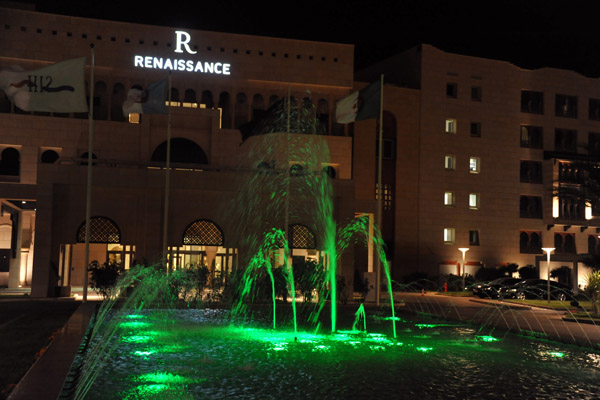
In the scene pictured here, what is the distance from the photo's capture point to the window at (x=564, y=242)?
56834mm

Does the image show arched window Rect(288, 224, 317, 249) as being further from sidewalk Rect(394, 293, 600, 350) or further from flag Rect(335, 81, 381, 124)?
flag Rect(335, 81, 381, 124)

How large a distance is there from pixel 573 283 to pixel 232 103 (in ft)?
106

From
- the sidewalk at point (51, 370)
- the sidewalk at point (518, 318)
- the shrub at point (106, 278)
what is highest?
the shrub at point (106, 278)

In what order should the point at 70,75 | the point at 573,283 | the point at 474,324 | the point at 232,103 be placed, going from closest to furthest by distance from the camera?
the point at 474,324 < the point at 70,75 < the point at 232,103 < the point at 573,283

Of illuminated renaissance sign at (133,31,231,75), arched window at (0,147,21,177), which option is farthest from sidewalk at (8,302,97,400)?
Answer: illuminated renaissance sign at (133,31,231,75)

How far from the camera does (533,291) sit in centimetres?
4150

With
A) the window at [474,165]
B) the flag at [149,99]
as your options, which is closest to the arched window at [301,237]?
the flag at [149,99]

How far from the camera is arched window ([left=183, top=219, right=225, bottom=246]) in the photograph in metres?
38.3

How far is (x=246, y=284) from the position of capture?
30.7m

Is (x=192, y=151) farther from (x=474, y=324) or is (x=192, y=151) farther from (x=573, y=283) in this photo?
(x=573, y=283)

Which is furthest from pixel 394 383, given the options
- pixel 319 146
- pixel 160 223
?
pixel 319 146

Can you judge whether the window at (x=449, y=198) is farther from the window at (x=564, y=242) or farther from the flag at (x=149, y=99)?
the flag at (x=149, y=99)

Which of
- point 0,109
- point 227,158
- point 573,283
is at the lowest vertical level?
point 573,283

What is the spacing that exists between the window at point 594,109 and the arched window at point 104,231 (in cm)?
4419
